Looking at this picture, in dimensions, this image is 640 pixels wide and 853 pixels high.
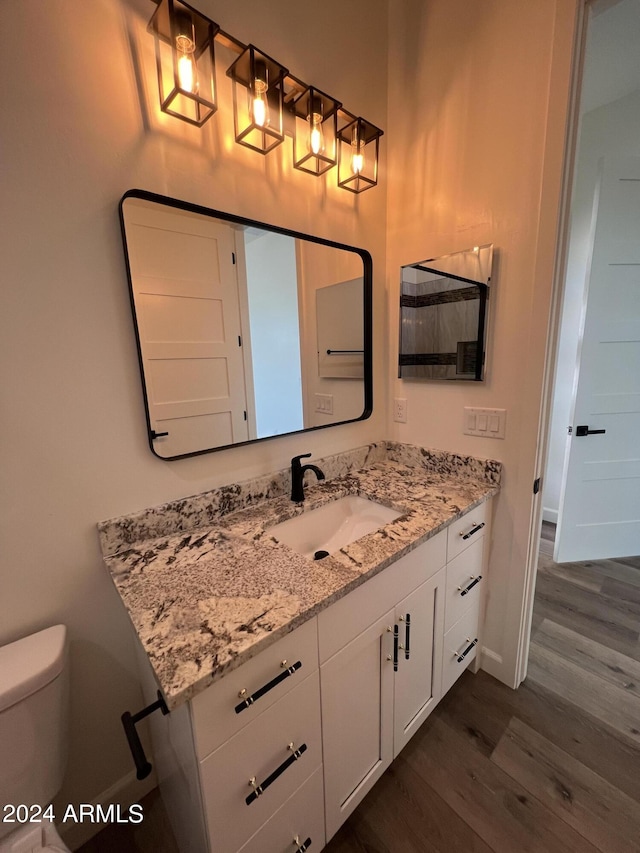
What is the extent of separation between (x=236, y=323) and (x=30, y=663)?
1.05 metres

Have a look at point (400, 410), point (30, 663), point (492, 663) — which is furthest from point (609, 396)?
point (30, 663)

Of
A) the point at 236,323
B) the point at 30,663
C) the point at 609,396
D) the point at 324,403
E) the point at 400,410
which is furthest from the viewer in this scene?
the point at 609,396

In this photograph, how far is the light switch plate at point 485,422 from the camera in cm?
133

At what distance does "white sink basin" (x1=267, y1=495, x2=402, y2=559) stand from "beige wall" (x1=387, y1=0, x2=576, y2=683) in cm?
48

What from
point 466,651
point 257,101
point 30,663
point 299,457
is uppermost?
point 257,101

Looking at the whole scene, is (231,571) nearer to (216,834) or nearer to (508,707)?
(216,834)

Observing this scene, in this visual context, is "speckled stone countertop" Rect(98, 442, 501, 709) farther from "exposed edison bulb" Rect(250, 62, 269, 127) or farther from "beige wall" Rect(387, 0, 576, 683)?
"exposed edison bulb" Rect(250, 62, 269, 127)

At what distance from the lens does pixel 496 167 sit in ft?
4.01

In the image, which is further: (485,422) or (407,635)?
(485,422)

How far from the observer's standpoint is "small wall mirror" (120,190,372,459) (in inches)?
38.6

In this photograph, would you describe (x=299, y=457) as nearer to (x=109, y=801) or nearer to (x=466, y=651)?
(x=466, y=651)

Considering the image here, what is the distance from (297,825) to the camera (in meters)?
0.85

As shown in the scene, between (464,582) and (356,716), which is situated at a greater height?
(464,582)

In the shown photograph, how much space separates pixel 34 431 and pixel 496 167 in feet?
5.54
